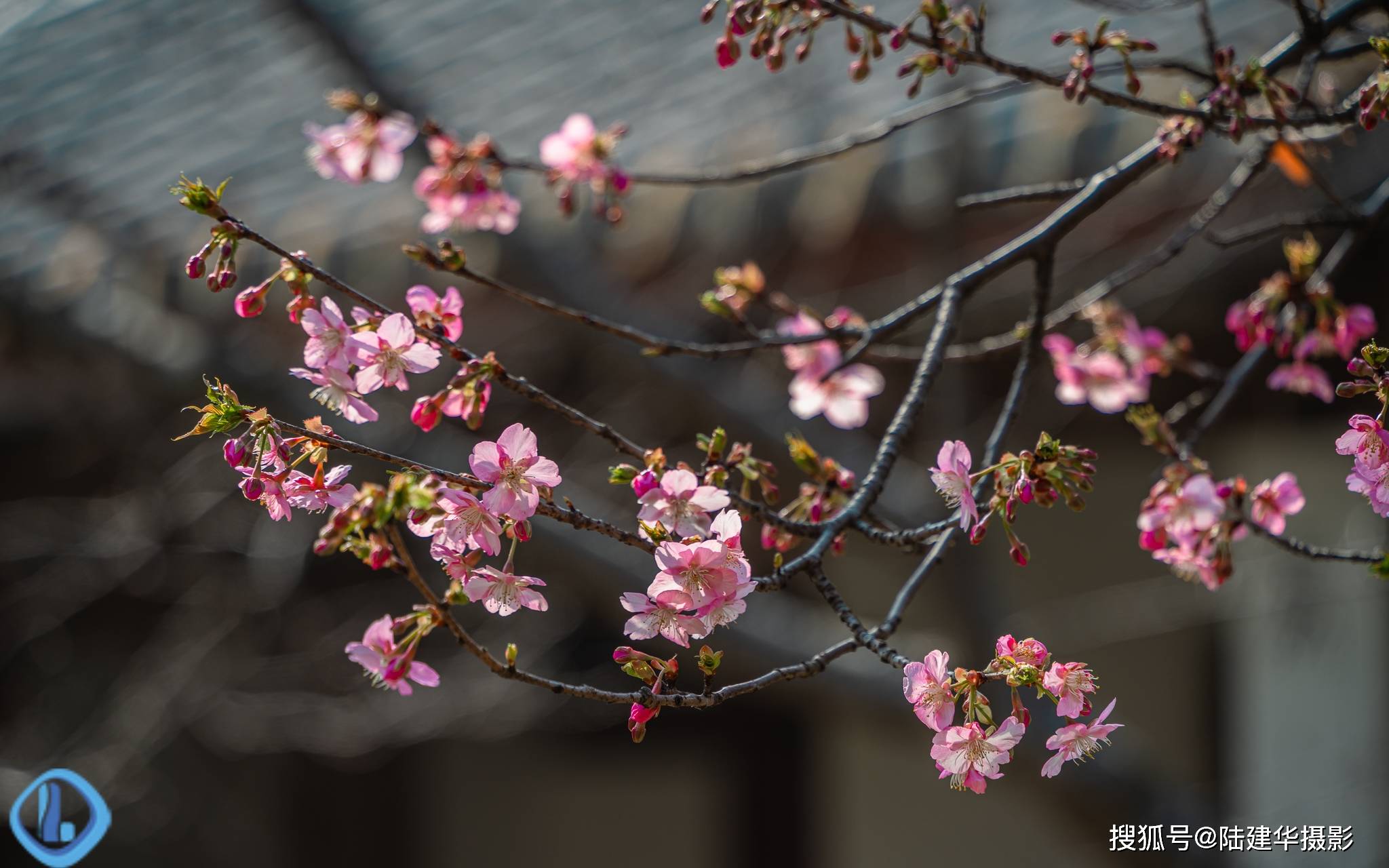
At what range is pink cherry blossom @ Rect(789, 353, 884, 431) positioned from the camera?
1525 mm

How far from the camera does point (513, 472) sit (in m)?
0.82

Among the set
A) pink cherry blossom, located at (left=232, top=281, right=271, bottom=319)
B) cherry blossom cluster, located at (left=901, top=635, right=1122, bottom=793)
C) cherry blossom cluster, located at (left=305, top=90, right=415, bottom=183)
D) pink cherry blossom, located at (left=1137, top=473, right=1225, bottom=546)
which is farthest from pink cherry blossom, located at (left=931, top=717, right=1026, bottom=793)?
cherry blossom cluster, located at (left=305, top=90, right=415, bottom=183)

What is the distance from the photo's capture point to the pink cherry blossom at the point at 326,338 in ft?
2.92

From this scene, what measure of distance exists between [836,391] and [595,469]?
1.64 metres

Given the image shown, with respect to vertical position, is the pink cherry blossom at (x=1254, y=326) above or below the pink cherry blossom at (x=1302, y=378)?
above

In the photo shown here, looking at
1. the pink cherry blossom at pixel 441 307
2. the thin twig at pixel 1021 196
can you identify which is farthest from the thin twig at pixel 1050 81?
the pink cherry blossom at pixel 441 307

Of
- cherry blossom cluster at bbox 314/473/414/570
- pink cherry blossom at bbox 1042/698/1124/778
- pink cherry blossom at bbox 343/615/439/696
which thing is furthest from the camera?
pink cherry blossom at bbox 1042/698/1124/778

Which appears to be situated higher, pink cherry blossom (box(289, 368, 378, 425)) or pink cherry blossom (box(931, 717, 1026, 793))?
pink cherry blossom (box(289, 368, 378, 425))

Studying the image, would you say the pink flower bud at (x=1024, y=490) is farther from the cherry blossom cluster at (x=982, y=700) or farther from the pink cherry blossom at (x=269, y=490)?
the pink cherry blossom at (x=269, y=490)

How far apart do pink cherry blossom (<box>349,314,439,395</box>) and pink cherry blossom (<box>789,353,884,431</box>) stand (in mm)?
714

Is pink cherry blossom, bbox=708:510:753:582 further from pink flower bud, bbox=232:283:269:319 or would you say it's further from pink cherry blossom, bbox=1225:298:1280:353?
pink cherry blossom, bbox=1225:298:1280:353

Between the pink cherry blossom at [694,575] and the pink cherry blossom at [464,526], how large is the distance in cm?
13

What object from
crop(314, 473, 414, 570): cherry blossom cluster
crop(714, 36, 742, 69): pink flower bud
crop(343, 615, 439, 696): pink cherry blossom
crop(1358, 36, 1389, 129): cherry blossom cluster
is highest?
crop(714, 36, 742, 69): pink flower bud

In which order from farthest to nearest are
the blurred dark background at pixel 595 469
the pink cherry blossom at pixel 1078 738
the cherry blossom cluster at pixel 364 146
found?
the blurred dark background at pixel 595 469, the cherry blossom cluster at pixel 364 146, the pink cherry blossom at pixel 1078 738
